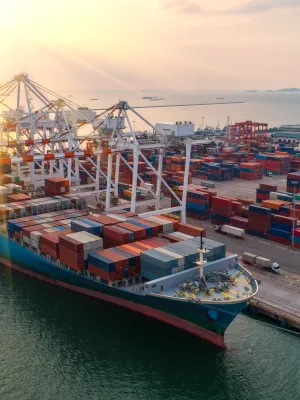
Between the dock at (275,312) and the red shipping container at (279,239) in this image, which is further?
the red shipping container at (279,239)

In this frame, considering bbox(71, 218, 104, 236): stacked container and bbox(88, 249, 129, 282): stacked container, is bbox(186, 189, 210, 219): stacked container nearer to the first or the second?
bbox(71, 218, 104, 236): stacked container

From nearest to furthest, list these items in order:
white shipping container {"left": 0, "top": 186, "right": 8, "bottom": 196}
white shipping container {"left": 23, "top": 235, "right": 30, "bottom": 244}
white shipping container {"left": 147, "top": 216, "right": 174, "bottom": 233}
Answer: white shipping container {"left": 147, "top": 216, "right": 174, "bottom": 233} < white shipping container {"left": 23, "top": 235, "right": 30, "bottom": 244} < white shipping container {"left": 0, "top": 186, "right": 8, "bottom": 196}

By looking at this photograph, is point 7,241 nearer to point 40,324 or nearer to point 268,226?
point 40,324

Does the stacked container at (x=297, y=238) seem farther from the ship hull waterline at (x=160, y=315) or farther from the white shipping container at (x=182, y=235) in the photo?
the ship hull waterline at (x=160, y=315)

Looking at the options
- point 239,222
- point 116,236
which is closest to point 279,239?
point 239,222

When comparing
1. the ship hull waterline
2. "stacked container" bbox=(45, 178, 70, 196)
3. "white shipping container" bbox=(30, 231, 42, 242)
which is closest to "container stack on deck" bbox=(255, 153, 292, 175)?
"stacked container" bbox=(45, 178, 70, 196)

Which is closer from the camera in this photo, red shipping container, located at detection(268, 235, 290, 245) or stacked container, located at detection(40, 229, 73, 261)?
stacked container, located at detection(40, 229, 73, 261)

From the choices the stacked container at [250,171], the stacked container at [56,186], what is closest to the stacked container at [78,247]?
the stacked container at [56,186]

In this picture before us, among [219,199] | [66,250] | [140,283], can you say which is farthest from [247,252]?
[66,250]
